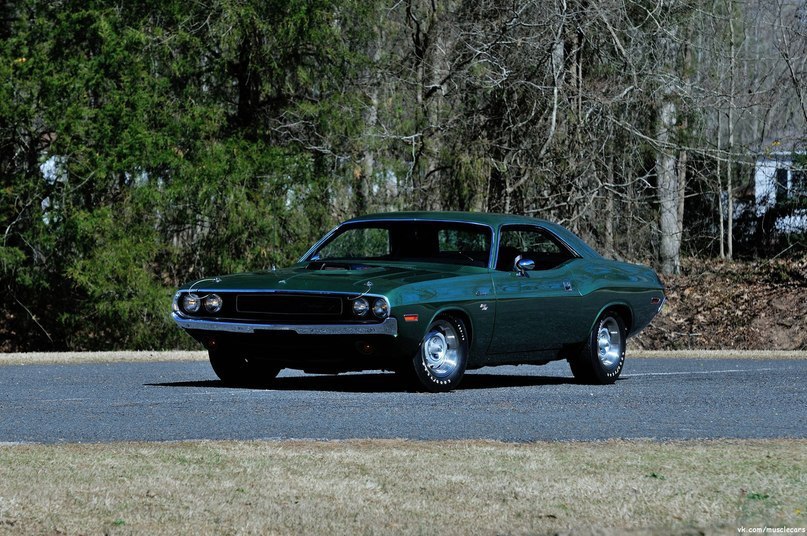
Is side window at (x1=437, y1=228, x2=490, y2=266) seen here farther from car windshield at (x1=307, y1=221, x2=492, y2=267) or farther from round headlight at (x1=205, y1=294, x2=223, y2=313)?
round headlight at (x1=205, y1=294, x2=223, y2=313)

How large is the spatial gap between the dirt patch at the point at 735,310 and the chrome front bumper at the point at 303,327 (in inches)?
695

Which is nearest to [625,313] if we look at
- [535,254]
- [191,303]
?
[535,254]

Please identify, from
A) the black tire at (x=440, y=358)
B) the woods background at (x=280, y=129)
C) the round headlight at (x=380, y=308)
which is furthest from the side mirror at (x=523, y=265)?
the woods background at (x=280, y=129)

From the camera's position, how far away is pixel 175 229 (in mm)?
25906

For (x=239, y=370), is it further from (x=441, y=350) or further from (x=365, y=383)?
(x=441, y=350)

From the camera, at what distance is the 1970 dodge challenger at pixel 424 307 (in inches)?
424

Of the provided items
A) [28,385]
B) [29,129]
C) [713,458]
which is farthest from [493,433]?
[29,129]

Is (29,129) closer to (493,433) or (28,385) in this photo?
(28,385)

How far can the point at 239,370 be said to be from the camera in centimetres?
1205

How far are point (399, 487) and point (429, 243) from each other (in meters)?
5.80

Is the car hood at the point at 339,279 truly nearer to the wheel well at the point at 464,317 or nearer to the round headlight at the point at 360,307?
the round headlight at the point at 360,307

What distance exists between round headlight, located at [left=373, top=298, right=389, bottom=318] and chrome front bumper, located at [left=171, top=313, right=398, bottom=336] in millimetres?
67

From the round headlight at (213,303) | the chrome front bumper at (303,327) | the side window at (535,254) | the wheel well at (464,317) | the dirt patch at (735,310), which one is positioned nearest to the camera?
the chrome front bumper at (303,327)

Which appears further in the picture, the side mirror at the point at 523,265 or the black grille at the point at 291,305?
the side mirror at the point at 523,265
